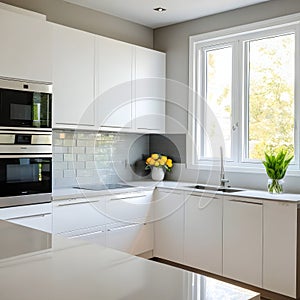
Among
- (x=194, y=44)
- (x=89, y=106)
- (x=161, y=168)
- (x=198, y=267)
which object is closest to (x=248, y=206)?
(x=198, y=267)

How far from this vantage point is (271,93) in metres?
3.92

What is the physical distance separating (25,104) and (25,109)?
39mm

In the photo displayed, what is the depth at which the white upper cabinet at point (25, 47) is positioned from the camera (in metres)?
2.99

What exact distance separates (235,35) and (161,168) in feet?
5.47

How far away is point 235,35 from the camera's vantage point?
13.6 ft

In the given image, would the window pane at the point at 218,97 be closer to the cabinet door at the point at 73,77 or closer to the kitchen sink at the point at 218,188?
the kitchen sink at the point at 218,188

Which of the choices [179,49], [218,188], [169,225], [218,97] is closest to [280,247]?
[218,188]

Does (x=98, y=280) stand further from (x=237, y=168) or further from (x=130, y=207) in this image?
(x=237, y=168)

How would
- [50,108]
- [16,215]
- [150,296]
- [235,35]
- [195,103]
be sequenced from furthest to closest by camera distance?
1. [195,103]
2. [235,35]
3. [50,108]
4. [16,215]
5. [150,296]

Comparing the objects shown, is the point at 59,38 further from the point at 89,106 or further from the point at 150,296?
the point at 150,296

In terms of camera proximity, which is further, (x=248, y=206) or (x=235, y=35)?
(x=235, y=35)

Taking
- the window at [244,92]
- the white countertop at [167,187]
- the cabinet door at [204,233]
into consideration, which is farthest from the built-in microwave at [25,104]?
the window at [244,92]

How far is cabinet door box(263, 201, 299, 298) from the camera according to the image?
3066 millimetres

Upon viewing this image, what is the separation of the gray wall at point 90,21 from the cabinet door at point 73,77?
37cm
